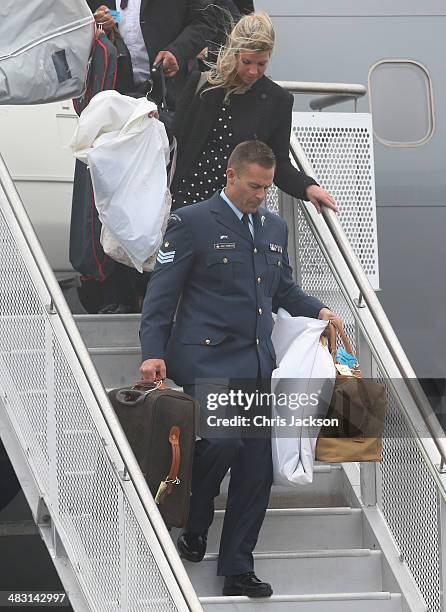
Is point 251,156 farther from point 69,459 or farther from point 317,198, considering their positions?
point 69,459

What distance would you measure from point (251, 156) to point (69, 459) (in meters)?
1.30

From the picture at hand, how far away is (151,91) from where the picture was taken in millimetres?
6824

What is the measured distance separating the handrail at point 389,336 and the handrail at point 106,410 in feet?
3.91

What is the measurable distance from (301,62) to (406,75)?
76 cm

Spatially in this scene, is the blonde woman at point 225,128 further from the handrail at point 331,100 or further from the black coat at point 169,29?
the handrail at point 331,100

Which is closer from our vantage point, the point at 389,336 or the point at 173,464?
the point at 173,464

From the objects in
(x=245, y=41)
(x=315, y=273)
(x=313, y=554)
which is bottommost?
(x=313, y=554)

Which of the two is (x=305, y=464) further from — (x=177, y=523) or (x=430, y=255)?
(x=430, y=255)

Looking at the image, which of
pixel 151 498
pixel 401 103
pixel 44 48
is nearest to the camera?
pixel 151 498

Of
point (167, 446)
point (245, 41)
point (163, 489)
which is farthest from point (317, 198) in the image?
point (163, 489)

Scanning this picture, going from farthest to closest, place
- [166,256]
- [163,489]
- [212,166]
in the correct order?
1. [212,166]
2. [166,256]
3. [163,489]

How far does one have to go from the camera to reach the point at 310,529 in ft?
19.6

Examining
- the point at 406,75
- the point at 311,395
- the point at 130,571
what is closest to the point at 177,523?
the point at 130,571

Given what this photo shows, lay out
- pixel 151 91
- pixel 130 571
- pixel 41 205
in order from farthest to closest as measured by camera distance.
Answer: pixel 41 205 → pixel 151 91 → pixel 130 571
